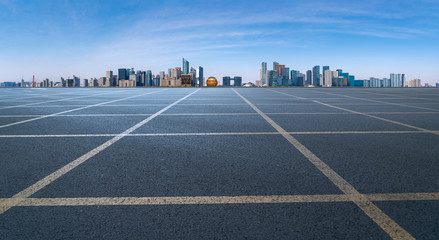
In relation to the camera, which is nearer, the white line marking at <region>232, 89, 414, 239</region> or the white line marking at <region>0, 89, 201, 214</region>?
the white line marking at <region>232, 89, 414, 239</region>

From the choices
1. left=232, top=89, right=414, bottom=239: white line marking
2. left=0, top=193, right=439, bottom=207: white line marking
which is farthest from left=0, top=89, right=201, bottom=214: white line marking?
left=232, top=89, right=414, bottom=239: white line marking

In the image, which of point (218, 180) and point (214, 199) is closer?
point (214, 199)

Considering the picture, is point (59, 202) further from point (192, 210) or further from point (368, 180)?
point (368, 180)

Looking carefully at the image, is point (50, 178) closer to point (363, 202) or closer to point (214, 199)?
point (214, 199)

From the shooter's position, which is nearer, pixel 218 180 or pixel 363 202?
pixel 363 202

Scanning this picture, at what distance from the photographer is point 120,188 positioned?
136 inches

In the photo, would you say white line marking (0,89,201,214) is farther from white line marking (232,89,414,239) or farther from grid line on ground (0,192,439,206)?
white line marking (232,89,414,239)

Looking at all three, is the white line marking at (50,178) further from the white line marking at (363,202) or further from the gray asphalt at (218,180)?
the white line marking at (363,202)

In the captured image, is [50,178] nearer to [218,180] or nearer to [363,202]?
[218,180]

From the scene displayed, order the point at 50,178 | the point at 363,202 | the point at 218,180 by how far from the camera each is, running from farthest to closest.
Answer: the point at 50,178 < the point at 218,180 < the point at 363,202

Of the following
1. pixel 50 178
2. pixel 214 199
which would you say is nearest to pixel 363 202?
pixel 214 199

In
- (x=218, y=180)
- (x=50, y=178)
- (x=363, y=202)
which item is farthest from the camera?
(x=50, y=178)

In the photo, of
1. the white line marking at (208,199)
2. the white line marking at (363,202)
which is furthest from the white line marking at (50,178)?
the white line marking at (363,202)

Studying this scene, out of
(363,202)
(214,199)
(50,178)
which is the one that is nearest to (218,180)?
(214,199)
